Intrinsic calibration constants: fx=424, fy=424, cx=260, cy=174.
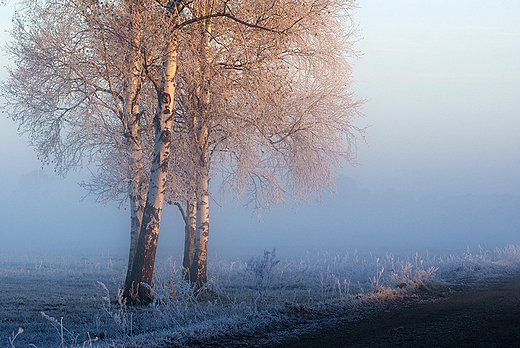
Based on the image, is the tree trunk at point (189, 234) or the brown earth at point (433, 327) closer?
the brown earth at point (433, 327)

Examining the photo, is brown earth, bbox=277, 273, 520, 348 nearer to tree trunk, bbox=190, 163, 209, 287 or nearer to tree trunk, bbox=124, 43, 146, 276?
tree trunk, bbox=190, 163, 209, 287

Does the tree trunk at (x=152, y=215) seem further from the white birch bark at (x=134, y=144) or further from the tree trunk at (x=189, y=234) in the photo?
the tree trunk at (x=189, y=234)

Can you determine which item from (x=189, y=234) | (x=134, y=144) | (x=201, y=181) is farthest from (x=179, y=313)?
(x=189, y=234)

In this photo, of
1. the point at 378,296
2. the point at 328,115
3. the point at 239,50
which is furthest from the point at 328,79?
the point at 378,296

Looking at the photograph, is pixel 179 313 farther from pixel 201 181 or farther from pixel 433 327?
pixel 201 181

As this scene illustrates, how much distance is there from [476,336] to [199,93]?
962 centimetres

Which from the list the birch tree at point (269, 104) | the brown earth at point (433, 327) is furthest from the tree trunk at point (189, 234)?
the brown earth at point (433, 327)

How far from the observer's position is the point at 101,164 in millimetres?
13625

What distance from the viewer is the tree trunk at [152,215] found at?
33.6 feet

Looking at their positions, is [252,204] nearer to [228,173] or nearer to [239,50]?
[228,173]

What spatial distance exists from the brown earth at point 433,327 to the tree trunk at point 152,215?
5155 millimetres

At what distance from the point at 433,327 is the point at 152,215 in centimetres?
662

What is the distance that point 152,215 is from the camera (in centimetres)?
1025

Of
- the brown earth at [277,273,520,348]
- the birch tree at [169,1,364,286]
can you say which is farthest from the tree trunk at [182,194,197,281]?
the brown earth at [277,273,520,348]
